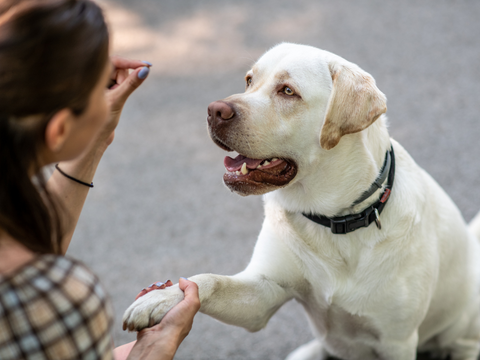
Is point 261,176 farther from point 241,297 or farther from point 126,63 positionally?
point 126,63

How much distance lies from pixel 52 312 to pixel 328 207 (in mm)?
1040

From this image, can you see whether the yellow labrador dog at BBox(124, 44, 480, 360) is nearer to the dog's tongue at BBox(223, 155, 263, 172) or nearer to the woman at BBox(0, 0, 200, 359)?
the dog's tongue at BBox(223, 155, 263, 172)

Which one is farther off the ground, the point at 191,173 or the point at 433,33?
the point at 433,33

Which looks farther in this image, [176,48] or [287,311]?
[176,48]

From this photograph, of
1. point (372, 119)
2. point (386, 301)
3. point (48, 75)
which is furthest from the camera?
point (386, 301)

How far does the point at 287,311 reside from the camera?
266 cm

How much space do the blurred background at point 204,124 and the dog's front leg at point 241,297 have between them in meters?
0.71

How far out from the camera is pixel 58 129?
1.05 metres

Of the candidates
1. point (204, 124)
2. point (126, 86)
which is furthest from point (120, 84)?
point (204, 124)

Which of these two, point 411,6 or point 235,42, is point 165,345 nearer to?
point 235,42

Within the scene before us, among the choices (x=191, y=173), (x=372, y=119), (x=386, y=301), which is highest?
(x=372, y=119)

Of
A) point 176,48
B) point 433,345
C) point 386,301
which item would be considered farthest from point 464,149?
point 176,48

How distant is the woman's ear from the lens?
103cm

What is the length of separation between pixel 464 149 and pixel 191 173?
6.52 ft
